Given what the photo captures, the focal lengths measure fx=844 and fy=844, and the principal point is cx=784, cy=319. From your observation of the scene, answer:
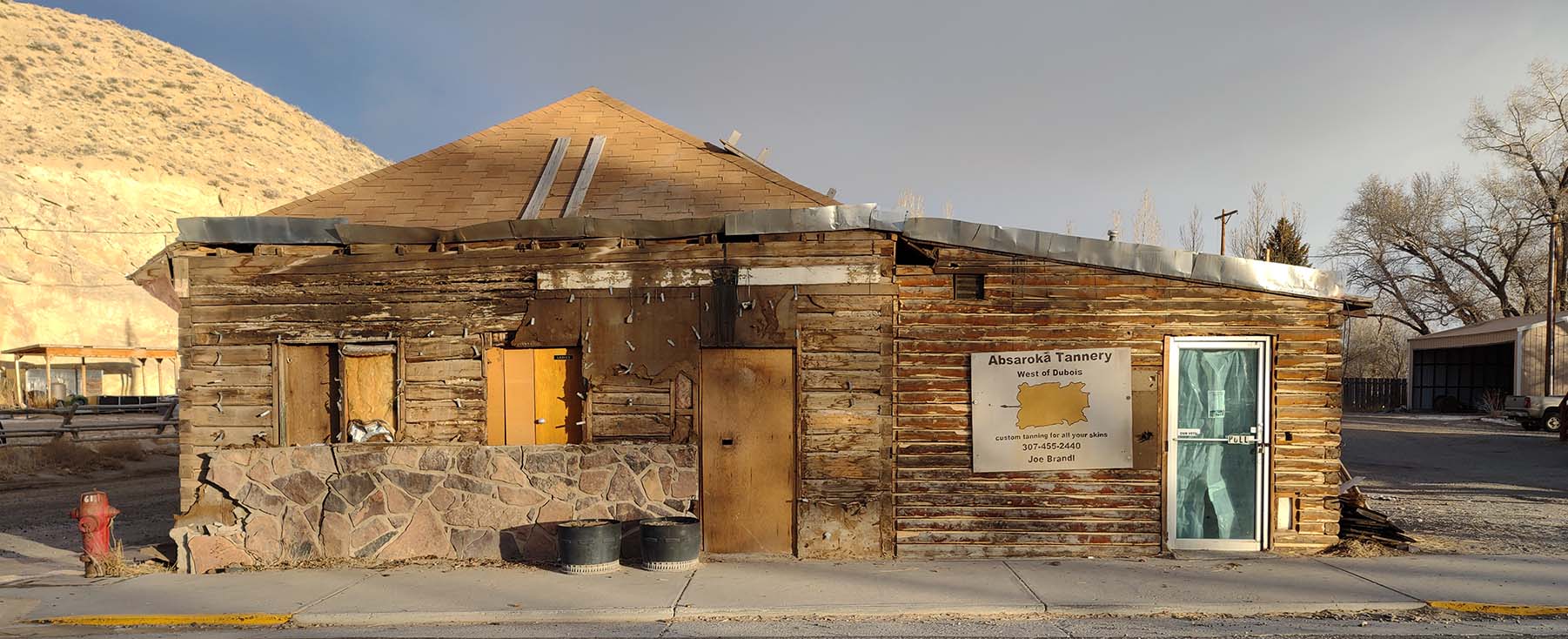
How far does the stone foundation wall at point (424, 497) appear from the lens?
8555 millimetres

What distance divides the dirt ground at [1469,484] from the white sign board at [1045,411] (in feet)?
11.9

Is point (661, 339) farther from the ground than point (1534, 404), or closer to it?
farther from the ground

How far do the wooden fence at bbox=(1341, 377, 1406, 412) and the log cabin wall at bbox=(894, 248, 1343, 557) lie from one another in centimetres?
3548

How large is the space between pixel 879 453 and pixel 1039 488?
1655mm

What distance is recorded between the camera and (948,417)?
336 inches

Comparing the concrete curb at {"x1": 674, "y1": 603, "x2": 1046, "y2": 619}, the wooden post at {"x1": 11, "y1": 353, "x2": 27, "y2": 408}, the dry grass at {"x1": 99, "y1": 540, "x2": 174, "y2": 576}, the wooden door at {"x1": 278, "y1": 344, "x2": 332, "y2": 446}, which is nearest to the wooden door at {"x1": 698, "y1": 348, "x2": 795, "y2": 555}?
the concrete curb at {"x1": 674, "y1": 603, "x2": 1046, "y2": 619}

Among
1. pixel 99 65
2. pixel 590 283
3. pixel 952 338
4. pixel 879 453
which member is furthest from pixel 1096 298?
pixel 99 65

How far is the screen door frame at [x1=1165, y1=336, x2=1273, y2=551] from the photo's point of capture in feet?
27.9

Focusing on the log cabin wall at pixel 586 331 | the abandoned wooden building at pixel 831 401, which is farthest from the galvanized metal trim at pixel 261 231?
the log cabin wall at pixel 586 331

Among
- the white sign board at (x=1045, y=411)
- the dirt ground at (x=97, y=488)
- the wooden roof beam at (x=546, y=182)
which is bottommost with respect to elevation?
the dirt ground at (x=97, y=488)

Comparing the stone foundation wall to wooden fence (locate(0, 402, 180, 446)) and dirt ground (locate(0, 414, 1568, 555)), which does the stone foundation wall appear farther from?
wooden fence (locate(0, 402, 180, 446))

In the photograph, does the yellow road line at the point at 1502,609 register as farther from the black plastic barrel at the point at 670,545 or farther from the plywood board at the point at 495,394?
the plywood board at the point at 495,394

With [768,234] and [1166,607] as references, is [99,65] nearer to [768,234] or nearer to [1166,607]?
[768,234]

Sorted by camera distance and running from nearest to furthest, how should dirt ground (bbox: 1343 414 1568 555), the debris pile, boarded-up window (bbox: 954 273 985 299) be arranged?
boarded-up window (bbox: 954 273 985 299)
the debris pile
dirt ground (bbox: 1343 414 1568 555)
